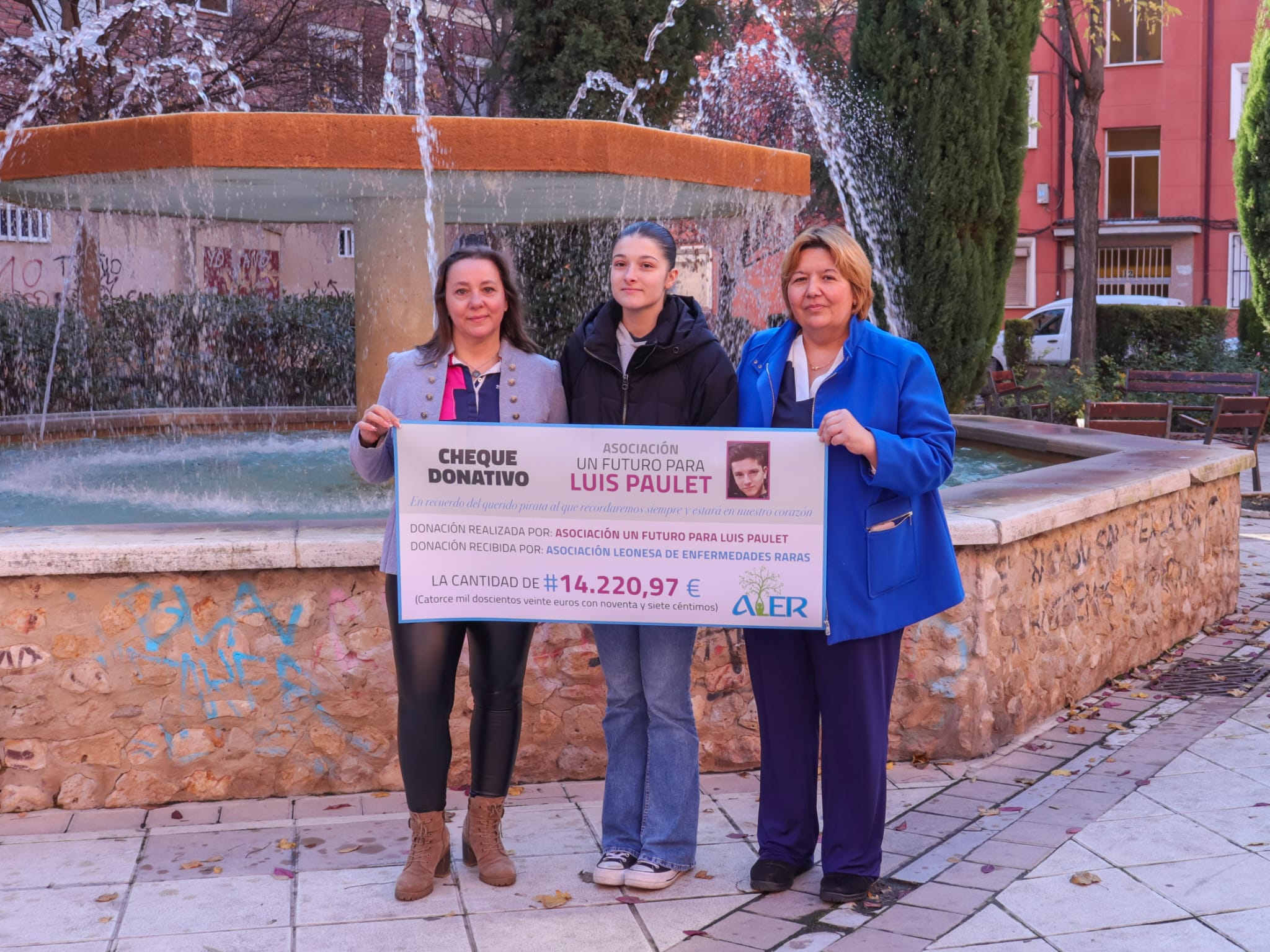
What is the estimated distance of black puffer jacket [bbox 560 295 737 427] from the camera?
3.57m

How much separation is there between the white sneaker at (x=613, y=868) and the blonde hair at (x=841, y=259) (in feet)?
5.20

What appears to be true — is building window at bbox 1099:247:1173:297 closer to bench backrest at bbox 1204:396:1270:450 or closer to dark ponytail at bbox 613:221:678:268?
bench backrest at bbox 1204:396:1270:450

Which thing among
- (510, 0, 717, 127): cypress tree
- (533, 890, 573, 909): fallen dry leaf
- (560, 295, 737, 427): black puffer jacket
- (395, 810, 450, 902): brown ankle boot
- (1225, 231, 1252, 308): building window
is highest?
(510, 0, 717, 127): cypress tree

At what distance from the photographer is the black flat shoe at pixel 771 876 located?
12.0ft

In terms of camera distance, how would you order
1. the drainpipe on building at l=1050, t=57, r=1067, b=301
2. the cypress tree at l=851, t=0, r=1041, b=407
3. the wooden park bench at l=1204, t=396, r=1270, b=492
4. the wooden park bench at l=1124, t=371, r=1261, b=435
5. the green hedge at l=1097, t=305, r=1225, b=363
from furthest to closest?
the drainpipe on building at l=1050, t=57, r=1067, b=301
the green hedge at l=1097, t=305, r=1225, b=363
the wooden park bench at l=1124, t=371, r=1261, b=435
the cypress tree at l=851, t=0, r=1041, b=407
the wooden park bench at l=1204, t=396, r=1270, b=492

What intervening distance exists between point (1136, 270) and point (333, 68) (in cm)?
2100

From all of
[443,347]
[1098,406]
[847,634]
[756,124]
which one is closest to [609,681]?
[847,634]

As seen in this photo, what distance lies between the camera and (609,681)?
12.3 feet

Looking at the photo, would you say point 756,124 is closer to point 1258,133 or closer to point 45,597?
point 1258,133

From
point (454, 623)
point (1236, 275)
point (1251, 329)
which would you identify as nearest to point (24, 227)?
→ point (1251, 329)

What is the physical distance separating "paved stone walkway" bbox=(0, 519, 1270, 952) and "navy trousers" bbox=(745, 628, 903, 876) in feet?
0.49

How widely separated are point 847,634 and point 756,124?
64.8 ft

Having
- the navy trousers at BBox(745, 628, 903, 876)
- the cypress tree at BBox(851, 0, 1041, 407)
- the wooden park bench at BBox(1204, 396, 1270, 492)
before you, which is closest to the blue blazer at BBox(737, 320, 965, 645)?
the navy trousers at BBox(745, 628, 903, 876)

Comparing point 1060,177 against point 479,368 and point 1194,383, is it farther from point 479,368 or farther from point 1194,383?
point 479,368
